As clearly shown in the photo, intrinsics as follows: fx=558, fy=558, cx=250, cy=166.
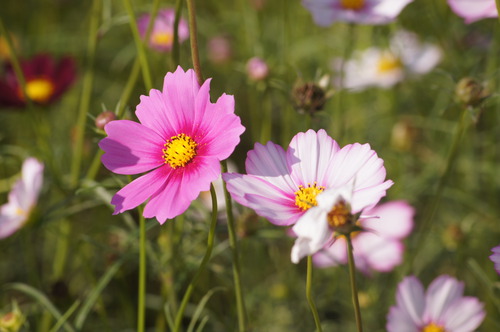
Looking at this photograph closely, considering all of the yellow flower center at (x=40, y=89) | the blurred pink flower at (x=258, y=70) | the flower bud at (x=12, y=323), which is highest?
the blurred pink flower at (x=258, y=70)

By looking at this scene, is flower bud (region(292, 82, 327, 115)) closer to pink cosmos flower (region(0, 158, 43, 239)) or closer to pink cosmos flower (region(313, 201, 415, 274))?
pink cosmos flower (region(313, 201, 415, 274))

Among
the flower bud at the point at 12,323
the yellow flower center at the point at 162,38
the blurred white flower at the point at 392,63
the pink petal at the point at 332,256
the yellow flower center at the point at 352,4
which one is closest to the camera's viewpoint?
the flower bud at the point at 12,323

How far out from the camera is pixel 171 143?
0.62 metres

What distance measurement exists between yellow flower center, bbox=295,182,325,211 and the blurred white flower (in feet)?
2.98

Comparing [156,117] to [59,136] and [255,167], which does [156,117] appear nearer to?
[255,167]

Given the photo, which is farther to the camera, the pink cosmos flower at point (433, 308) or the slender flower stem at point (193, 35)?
the pink cosmos flower at point (433, 308)

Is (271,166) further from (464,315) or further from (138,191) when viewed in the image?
(464,315)

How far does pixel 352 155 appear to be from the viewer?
0.57m

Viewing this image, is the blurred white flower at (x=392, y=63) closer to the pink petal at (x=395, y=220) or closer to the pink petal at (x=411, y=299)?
the pink petal at (x=395, y=220)

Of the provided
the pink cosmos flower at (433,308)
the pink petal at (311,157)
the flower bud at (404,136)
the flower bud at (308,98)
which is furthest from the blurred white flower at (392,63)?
the pink petal at (311,157)

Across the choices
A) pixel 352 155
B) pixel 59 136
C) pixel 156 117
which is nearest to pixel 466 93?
pixel 352 155

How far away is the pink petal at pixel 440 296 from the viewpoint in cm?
77

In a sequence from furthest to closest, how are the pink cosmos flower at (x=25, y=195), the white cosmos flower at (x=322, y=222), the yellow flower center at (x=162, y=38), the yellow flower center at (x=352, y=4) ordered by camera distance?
the yellow flower center at (x=162, y=38) → the yellow flower center at (x=352, y=4) → the pink cosmos flower at (x=25, y=195) → the white cosmos flower at (x=322, y=222)

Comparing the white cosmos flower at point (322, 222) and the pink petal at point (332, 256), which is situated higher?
the white cosmos flower at point (322, 222)
